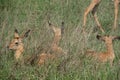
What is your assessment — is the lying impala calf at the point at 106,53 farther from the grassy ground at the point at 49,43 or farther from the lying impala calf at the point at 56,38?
the lying impala calf at the point at 56,38

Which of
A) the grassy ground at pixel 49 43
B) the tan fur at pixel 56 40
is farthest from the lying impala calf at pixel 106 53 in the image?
the tan fur at pixel 56 40

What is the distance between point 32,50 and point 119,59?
4.26 feet

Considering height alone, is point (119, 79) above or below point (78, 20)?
below

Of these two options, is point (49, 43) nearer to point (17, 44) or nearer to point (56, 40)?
point (56, 40)

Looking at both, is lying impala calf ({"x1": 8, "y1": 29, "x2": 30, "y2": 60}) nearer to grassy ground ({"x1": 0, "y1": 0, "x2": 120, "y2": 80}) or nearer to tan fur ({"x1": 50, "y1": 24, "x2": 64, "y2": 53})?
grassy ground ({"x1": 0, "y1": 0, "x2": 120, "y2": 80})

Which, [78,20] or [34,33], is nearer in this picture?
[34,33]

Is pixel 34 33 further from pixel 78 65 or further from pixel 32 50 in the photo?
pixel 78 65

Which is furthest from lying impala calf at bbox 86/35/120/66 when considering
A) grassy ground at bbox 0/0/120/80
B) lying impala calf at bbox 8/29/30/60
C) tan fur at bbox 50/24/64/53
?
lying impala calf at bbox 8/29/30/60

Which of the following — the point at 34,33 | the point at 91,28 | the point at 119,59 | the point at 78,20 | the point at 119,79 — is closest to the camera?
the point at 119,79

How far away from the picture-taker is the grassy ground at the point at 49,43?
6699 mm

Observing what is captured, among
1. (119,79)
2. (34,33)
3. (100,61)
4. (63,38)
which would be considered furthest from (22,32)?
(119,79)

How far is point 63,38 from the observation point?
25.3ft

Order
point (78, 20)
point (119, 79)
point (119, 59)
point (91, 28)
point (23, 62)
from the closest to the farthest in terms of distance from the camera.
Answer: point (119, 79), point (23, 62), point (119, 59), point (91, 28), point (78, 20)

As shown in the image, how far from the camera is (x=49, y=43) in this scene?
740 centimetres
